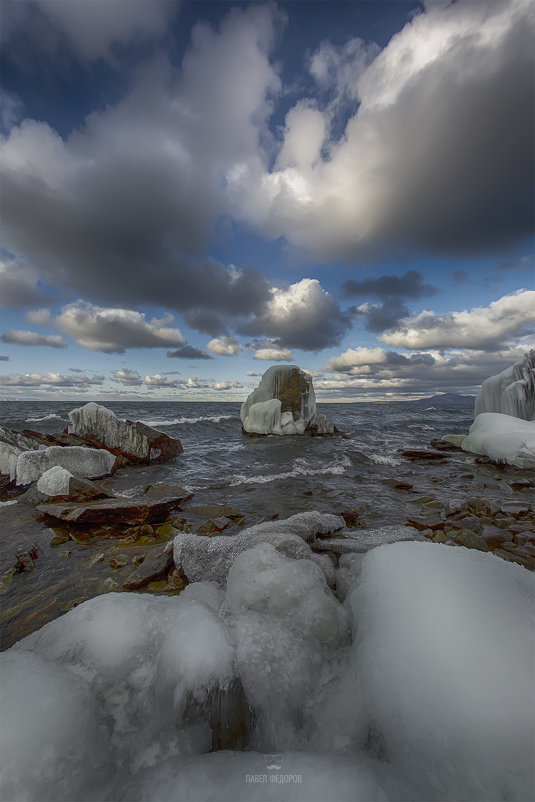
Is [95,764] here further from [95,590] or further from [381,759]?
[95,590]

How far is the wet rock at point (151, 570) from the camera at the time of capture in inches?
160

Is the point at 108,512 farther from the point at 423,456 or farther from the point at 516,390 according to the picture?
the point at 516,390

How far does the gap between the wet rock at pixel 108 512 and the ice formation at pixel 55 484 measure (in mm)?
612

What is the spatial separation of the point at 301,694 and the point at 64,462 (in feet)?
32.5

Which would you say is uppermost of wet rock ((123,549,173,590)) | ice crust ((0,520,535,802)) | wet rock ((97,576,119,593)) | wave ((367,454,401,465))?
ice crust ((0,520,535,802))

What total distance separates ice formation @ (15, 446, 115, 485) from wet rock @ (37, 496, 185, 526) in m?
2.62

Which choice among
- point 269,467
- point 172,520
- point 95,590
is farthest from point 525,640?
point 269,467

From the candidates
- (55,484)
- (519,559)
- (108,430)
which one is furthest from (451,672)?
(108,430)

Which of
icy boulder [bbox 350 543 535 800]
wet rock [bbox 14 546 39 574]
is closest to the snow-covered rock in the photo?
icy boulder [bbox 350 543 535 800]

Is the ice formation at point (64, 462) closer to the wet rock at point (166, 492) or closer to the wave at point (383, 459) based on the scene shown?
the wet rock at point (166, 492)

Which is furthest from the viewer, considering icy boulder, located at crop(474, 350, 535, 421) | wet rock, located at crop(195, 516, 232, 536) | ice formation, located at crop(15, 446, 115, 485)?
icy boulder, located at crop(474, 350, 535, 421)

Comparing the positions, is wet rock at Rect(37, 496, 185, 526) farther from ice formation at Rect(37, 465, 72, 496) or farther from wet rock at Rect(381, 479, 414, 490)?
wet rock at Rect(381, 479, 414, 490)

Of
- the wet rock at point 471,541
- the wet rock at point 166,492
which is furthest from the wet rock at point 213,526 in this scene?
the wet rock at point 471,541

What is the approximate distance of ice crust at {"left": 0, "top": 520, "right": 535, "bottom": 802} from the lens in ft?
5.00
